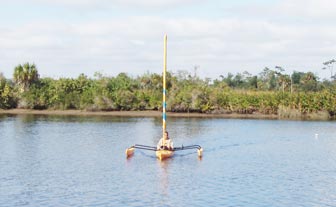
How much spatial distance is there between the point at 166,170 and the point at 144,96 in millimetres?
62412

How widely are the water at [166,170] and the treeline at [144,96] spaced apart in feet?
101

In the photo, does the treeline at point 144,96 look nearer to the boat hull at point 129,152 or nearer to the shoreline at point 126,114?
the shoreline at point 126,114

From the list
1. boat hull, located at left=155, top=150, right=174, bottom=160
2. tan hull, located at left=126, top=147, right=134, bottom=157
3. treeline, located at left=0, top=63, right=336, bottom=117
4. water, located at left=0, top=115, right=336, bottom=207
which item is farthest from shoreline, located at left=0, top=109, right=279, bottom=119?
boat hull, located at left=155, top=150, right=174, bottom=160

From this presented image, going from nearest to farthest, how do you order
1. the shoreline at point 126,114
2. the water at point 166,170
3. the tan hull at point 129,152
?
the water at point 166,170 < the tan hull at point 129,152 < the shoreline at point 126,114

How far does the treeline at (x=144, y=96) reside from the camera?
9538 cm

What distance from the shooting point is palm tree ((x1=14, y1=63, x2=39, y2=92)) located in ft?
335

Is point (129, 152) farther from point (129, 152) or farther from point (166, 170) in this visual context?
point (166, 170)

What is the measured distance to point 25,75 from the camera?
103375 mm

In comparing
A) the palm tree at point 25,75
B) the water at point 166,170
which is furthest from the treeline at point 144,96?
the water at point 166,170

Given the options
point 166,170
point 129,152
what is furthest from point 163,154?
point 166,170

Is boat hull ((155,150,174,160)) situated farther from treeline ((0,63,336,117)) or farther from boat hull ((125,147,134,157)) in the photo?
treeline ((0,63,336,117))

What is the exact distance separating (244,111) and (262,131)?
101ft

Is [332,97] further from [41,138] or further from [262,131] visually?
[41,138]

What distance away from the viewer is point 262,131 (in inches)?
2667
